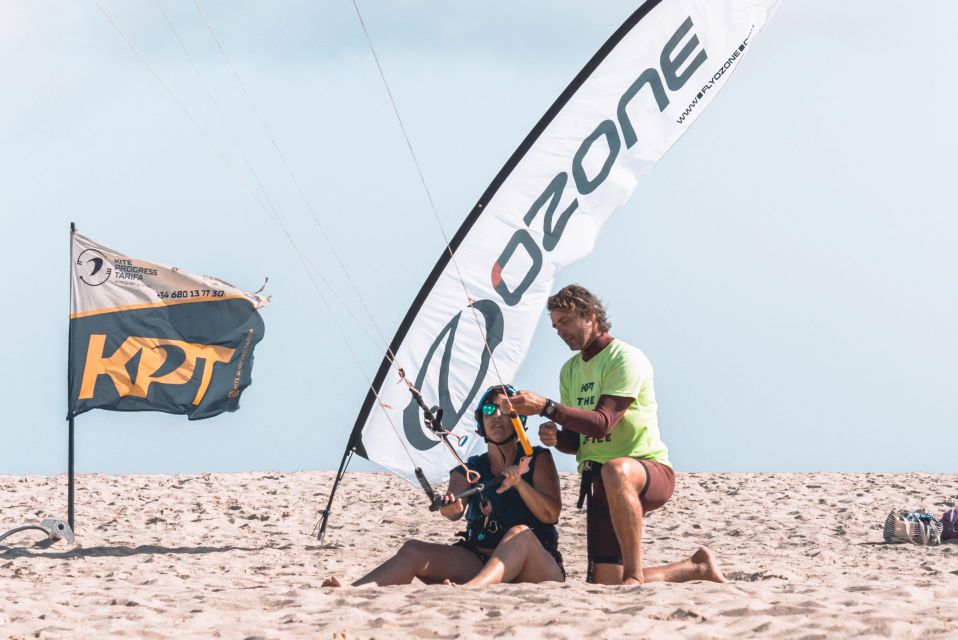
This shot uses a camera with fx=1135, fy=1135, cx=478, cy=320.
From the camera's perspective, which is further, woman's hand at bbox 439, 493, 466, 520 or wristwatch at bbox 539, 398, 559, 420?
woman's hand at bbox 439, 493, 466, 520

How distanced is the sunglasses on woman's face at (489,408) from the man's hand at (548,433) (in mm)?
199

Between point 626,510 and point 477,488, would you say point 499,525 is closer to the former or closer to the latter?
point 477,488

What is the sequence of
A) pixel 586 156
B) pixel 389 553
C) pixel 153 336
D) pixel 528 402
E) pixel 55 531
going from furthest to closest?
pixel 153 336 → pixel 55 531 → pixel 389 553 → pixel 586 156 → pixel 528 402

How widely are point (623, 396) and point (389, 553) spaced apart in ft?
13.4

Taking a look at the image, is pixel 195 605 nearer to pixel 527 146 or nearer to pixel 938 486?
pixel 527 146

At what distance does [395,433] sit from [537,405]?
10.1 feet

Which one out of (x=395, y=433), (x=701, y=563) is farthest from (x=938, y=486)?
(x=701, y=563)

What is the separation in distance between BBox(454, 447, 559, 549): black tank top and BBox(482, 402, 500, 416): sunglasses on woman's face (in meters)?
0.23

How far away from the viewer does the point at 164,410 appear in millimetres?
8773

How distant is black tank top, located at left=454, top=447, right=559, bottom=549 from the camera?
4.71 metres

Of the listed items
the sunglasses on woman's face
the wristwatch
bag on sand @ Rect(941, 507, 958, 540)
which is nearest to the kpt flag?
the sunglasses on woman's face

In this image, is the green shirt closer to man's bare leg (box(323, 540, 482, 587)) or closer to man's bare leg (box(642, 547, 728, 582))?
man's bare leg (box(642, 547, 728, 582))

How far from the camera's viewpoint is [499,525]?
15.5 feet

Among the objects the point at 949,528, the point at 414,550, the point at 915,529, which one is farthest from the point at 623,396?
the point at 949,528
